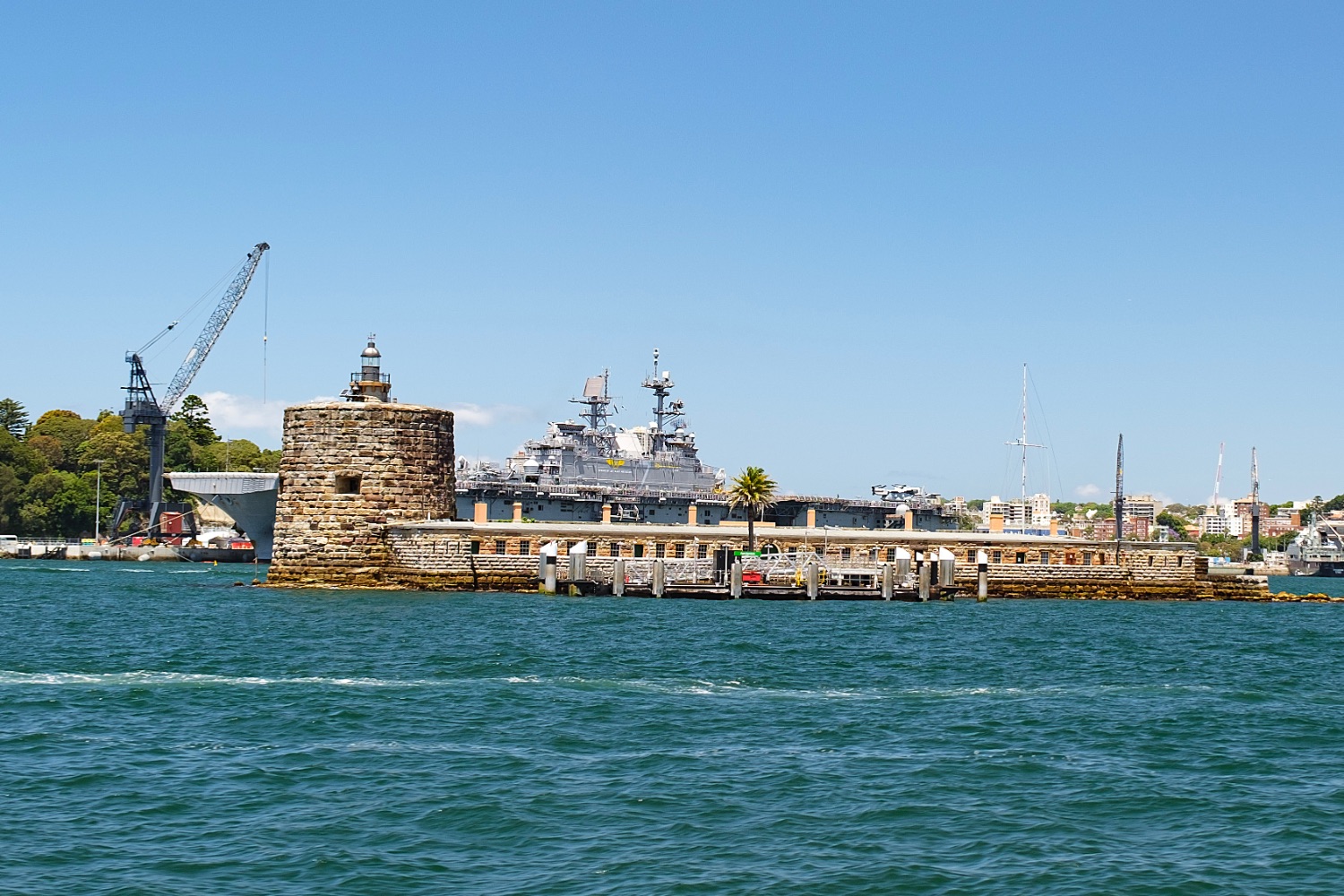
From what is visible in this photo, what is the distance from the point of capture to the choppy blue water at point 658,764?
15789 millimetres

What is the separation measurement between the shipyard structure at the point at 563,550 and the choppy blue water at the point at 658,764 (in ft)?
54.5

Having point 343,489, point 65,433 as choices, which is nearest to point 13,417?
point 65,433

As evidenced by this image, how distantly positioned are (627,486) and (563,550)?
2873 centimetres

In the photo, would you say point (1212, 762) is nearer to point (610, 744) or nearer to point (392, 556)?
point (610, 744)

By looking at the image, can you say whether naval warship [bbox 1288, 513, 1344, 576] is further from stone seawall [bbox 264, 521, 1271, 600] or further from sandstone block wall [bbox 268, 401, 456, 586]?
sandstone block wall [bbox 268, 401, 456, 586]

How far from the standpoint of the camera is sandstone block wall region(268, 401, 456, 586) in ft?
185

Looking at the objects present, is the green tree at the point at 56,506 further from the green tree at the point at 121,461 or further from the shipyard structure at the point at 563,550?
the shipyard structure at the point at 563,550

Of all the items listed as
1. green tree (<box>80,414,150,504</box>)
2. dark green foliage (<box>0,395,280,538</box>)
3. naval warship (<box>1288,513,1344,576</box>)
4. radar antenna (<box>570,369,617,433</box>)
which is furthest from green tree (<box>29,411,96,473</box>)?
naval warship (<box>1288,513,1344,576</box>)

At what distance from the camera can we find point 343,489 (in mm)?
56844

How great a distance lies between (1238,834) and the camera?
17594 millimetres

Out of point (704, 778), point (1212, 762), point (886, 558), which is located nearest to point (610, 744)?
point (704, 778)

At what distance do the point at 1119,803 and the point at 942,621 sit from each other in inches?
1093

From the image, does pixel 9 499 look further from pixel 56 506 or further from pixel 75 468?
pixel 75 468

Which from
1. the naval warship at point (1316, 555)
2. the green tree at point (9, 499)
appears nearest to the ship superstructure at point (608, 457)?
the green tree at point (9, 499)
